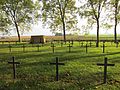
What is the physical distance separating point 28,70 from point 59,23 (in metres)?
37.6

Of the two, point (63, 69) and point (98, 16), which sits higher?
point (98, 16)

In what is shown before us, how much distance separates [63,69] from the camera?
1566 cm

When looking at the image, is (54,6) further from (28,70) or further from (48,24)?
(28,70)

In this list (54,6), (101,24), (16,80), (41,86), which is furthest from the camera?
(54,6)

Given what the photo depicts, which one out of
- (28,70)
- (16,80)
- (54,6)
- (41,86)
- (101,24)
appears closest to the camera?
(41,86)

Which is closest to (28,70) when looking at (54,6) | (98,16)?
(98,16)

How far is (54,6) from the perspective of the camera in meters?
50.5

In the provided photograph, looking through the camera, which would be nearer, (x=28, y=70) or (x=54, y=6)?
(x=28, y=70)

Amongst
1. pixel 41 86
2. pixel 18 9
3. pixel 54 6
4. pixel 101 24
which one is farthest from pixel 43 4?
pixel 41 86

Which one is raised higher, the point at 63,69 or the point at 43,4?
the point at 43,4

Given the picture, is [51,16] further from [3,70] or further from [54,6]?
[3,70]

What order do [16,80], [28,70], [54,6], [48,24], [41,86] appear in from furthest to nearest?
[48,24]
[54,6]
[28,70]
[16,80]
[41,86]

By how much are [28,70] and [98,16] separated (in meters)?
24.9

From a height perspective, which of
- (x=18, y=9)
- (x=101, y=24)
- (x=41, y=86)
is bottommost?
(x=41, y=86)
